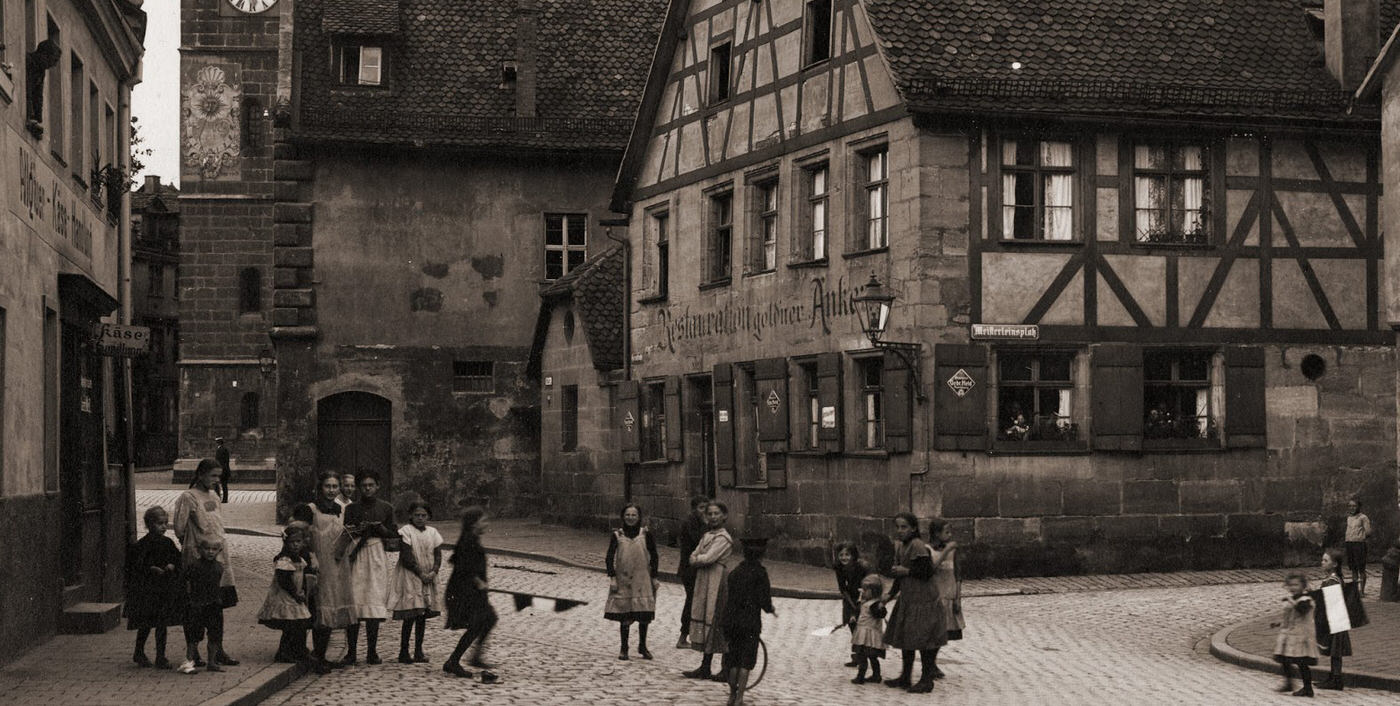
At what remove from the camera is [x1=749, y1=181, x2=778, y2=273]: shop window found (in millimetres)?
29609

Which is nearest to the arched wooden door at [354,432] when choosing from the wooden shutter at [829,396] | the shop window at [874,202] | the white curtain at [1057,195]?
the wooden shutter at [829,396]

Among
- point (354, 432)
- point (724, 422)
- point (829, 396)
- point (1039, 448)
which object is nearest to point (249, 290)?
point (354, 432)

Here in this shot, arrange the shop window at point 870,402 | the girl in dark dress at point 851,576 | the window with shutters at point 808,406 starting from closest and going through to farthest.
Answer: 1. the girl in dark dress at point 851,576
2. the shop window at point 870,402
3. the window with shutters at point 808,406

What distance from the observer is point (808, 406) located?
28.0 meters

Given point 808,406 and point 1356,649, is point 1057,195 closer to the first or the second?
point 808,406

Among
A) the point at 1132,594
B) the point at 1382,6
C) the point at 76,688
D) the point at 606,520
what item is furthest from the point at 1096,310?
the point at 76,688

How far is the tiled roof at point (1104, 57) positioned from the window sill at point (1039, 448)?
4.05 meters

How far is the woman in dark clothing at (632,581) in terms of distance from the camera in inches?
693

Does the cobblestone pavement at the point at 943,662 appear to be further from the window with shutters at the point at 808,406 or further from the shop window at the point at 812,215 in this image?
the shop window at the point at 812,215

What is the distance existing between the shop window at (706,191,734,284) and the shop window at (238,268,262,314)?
3320 cm

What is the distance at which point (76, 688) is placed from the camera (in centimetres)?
1426

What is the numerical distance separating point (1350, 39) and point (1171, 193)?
10.8 ft

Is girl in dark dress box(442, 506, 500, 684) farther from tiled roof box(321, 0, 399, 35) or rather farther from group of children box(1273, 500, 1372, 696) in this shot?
tiled roof box(321, 0, 399, 35)

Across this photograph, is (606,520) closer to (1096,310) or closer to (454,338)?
(454,338)
